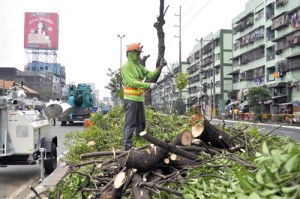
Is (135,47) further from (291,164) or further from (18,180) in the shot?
(291,164)

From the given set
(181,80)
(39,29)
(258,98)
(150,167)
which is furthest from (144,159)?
(39,29)

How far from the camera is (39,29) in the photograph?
83.3m

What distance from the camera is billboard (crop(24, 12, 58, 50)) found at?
82.7 m

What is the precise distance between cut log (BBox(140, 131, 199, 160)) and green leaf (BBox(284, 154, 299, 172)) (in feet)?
8.36

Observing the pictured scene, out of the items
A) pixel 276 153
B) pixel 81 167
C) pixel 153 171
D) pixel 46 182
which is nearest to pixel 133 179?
pixel 153 171

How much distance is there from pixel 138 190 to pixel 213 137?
197cm

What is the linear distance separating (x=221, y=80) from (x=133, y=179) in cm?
6971

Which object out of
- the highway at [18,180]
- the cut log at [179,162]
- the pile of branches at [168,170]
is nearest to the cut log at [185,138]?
the pile of branches at [168,170]

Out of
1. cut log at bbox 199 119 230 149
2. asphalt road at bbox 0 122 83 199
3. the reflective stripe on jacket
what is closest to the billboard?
asphalt road at bbox 0 122 83 199

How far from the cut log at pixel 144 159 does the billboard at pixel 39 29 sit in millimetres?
82349

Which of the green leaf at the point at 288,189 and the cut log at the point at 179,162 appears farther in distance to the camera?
the cut log at the point at 179,162

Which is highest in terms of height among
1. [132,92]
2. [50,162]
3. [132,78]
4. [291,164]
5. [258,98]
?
[258,98]

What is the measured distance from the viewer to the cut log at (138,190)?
4124 millimetres

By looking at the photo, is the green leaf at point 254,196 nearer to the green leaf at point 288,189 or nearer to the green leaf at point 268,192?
the green leaf at point 268,192
